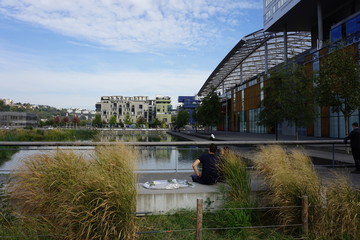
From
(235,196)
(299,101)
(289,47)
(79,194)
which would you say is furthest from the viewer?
(289,47)

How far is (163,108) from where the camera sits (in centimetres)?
15950

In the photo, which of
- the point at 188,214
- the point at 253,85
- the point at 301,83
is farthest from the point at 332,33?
the point at 188,214

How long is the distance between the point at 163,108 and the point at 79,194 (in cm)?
15604

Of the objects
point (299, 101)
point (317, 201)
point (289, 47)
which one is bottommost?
point (317, 201)

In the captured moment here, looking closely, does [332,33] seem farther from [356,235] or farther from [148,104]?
[148,104]

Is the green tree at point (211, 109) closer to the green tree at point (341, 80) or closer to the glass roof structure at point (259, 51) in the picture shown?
the glass roof structure at point (259, 51)

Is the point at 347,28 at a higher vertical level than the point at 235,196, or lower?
higher

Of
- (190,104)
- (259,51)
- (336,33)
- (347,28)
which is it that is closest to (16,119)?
(190,104)

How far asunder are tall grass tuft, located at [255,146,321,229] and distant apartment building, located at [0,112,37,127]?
132 metres

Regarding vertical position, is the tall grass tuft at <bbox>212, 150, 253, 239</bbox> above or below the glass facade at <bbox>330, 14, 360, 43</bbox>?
below

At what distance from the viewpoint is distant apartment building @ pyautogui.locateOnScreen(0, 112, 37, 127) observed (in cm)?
11994

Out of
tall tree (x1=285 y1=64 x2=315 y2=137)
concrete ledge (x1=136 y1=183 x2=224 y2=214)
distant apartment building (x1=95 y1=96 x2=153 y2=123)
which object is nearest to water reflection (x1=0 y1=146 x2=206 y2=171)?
concrete ledge (x1=136 y1=183 x2=224 y2=214)

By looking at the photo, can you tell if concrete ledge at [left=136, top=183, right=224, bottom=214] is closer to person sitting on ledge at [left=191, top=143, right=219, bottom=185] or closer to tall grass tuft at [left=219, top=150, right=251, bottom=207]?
tall grass tuft at [left=219, top=150, right=251, bottom=207]

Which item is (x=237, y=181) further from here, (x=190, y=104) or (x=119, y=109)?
(x=119, y=109)
